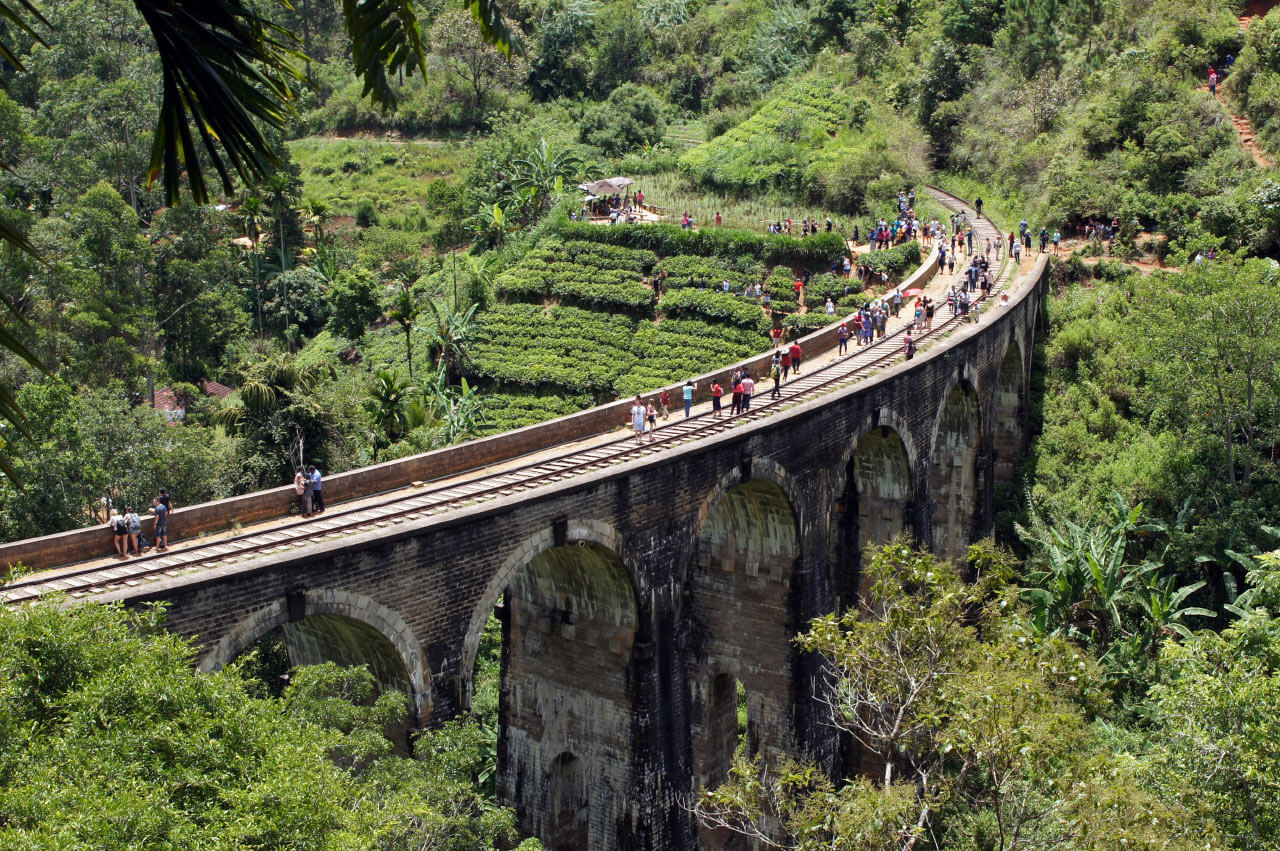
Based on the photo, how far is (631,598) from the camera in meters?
22.3

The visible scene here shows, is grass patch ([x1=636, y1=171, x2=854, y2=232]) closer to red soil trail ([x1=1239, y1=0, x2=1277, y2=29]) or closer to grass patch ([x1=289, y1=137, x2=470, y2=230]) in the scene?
grass patch ([x1=289, y1=137, x2=470, y2=230])

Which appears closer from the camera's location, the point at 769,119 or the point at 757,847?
the point at 757,847

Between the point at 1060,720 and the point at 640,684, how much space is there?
819 cm

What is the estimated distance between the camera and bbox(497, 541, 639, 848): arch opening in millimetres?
22672

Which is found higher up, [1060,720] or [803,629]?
[1060,720]

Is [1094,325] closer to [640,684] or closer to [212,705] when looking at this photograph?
[640,684]

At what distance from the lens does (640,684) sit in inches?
892

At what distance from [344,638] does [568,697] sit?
6370 mm

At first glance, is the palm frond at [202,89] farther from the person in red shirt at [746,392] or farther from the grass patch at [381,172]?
the grass patch at [381,172]

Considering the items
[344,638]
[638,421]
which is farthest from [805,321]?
[344,638]

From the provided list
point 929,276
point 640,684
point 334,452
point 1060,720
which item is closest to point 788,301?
point 929,276

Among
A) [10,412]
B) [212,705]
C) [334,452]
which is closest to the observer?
[10,412]

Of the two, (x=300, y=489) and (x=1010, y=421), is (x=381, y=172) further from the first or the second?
(x=300, y=489)

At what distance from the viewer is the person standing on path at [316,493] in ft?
64.5
